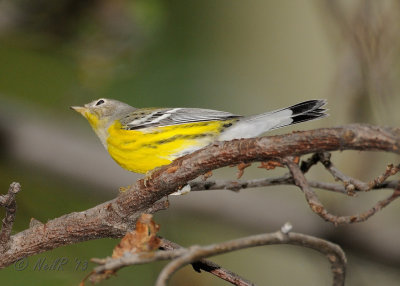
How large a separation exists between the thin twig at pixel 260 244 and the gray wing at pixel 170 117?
4.00 ft

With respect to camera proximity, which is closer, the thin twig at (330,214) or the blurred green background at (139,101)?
the thin twig at (330,214)

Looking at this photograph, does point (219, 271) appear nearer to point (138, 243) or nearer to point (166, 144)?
point (138, 243)

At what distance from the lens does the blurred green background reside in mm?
2961

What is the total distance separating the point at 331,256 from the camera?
4.97 ft

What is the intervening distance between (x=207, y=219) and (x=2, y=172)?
122 cm

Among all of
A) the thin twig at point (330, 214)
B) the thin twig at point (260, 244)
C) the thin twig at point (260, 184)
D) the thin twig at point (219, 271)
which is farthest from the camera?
the thin twig at point (260, 184)

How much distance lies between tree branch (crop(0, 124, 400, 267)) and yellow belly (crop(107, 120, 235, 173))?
57 cm

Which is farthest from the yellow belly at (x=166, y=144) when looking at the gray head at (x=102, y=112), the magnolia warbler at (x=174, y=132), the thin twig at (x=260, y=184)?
the gray head at (x=102, y=112)

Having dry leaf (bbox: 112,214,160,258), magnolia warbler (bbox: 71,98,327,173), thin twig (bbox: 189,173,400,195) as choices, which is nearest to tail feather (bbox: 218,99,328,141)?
magnolia warbler (bbox: 71,98,327,173)

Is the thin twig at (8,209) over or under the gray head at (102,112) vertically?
under

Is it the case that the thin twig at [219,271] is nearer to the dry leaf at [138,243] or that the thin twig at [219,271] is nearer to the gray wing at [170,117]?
the dry leaf at [138,243]

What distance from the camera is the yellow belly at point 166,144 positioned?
2.69 m

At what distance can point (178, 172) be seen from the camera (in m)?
1.85

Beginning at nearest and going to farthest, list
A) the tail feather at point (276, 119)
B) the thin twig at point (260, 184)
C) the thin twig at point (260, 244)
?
the thin twig at point (260, 244)
the thin twig at point (260, 184)
the tail feather at point (276, 119)
